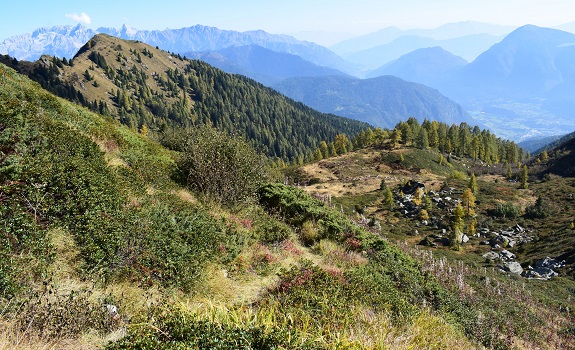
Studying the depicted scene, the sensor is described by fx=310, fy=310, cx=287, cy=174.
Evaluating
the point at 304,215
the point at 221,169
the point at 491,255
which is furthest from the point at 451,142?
the point at 221,169

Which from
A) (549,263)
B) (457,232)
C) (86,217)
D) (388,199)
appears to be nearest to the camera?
(86,217)

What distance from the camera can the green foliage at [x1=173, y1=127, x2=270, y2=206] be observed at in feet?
45.8

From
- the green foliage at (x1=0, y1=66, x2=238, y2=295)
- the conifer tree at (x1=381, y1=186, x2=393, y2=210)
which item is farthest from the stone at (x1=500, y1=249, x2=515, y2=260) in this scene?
the green foliage at (x1=0, y1=66, x2=238, y2=295)

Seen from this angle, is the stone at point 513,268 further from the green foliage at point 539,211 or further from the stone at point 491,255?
the green foliage at point 539,211

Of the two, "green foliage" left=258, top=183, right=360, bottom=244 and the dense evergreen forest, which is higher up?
"green foliage" left=258, top=183, right=360, bottom=244

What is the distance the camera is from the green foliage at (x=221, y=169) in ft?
45.8

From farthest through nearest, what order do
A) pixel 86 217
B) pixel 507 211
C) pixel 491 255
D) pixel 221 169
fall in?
pixel 507 211, pixel 491 255, pixel 221 169, pixel 86 217

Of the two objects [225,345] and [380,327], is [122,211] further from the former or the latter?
[380,327]

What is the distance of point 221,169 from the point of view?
14.1 meters

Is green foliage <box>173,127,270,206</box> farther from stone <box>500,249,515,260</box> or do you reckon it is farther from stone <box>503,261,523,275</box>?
stone <box>500,249,515,260</box>

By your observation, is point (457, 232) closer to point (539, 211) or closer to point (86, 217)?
point (539, 211)

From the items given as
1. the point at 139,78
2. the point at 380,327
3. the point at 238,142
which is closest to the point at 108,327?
the point at 380,327

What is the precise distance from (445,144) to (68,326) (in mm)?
134514

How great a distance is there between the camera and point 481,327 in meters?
10.9
